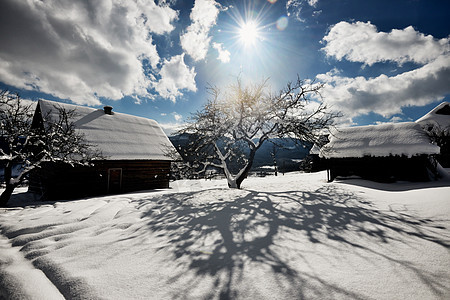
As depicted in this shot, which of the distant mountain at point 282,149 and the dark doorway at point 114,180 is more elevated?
the distant mountain at point 282,149

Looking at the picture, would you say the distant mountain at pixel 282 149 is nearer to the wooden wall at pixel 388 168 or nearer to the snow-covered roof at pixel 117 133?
the snow-covered roof at pixel 117 133

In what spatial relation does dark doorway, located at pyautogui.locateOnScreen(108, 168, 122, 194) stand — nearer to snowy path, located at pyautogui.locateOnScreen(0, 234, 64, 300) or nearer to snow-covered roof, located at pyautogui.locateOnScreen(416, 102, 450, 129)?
snowy path, located at pyautogui.locateOnScreen(0, 234, 64, 300)

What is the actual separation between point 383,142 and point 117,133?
20682 millimetres

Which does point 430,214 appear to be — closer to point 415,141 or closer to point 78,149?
point 415,141

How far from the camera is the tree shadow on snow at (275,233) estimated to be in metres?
2.40

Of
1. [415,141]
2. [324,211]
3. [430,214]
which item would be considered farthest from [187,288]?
[415,141]

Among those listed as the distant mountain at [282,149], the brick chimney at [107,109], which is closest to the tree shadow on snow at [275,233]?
the distant mountain at [282,149]

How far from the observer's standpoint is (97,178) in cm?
1106

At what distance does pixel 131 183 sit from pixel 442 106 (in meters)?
46.0

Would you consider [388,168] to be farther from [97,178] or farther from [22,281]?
[97,178]

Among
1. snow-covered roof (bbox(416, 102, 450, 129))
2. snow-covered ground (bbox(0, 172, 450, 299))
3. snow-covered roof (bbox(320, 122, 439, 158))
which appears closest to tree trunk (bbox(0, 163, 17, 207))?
snow-covered ground (bbox(0, 172, 450, 299))

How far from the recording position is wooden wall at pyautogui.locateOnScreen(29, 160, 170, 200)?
10.1m

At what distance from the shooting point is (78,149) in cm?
902

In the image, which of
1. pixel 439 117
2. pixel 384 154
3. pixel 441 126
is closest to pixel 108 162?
pixel 384 154
